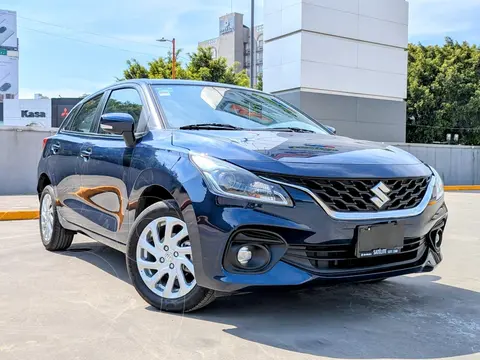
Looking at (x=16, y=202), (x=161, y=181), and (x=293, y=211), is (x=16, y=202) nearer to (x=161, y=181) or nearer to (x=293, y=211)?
(x=161, y=181)

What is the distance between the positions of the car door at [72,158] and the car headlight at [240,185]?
1.94 meters

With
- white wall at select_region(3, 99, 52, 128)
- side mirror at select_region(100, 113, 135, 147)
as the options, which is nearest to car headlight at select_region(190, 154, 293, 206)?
side mirror at select_region(100, 113, 135, 147)

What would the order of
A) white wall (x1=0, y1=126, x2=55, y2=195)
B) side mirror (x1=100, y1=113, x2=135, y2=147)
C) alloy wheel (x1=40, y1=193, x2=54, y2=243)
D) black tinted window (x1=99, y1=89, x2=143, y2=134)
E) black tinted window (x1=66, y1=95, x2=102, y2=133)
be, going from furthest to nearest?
white wall (x1=0, y1=126, x2=55, y2=195) < alloy wheel (x1=40, y1=193, x2=54, y2=243) < black tinted window (x1=66, y1=95, x2=102, y2=133) < black tinted window (x1=99, y1=89, x2=143, y2=134) < side mirror (x1=100, y1=113, x2=135, y2=147)

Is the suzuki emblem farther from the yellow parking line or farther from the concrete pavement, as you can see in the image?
the yellow parking line

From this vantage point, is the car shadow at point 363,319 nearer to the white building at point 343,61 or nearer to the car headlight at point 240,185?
the car headlight at point 240,185

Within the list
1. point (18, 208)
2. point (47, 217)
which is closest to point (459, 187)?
point (18, 208)

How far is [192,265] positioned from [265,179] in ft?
2.27

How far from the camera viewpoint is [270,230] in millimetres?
3016

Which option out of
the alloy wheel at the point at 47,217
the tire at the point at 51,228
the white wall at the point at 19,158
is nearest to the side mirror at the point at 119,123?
the tire at the point at 51,228

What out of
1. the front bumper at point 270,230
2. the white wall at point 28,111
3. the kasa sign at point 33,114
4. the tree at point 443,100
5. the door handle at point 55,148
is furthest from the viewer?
the kasa sign at point 33,114

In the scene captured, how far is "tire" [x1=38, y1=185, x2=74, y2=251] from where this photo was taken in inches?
211

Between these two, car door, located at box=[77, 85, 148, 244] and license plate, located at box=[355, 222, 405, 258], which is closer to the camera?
license plate, located at box=[355, 222, 405, 258]

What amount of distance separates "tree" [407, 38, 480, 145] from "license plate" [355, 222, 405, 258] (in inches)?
1133

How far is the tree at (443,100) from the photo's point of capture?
30.1m
